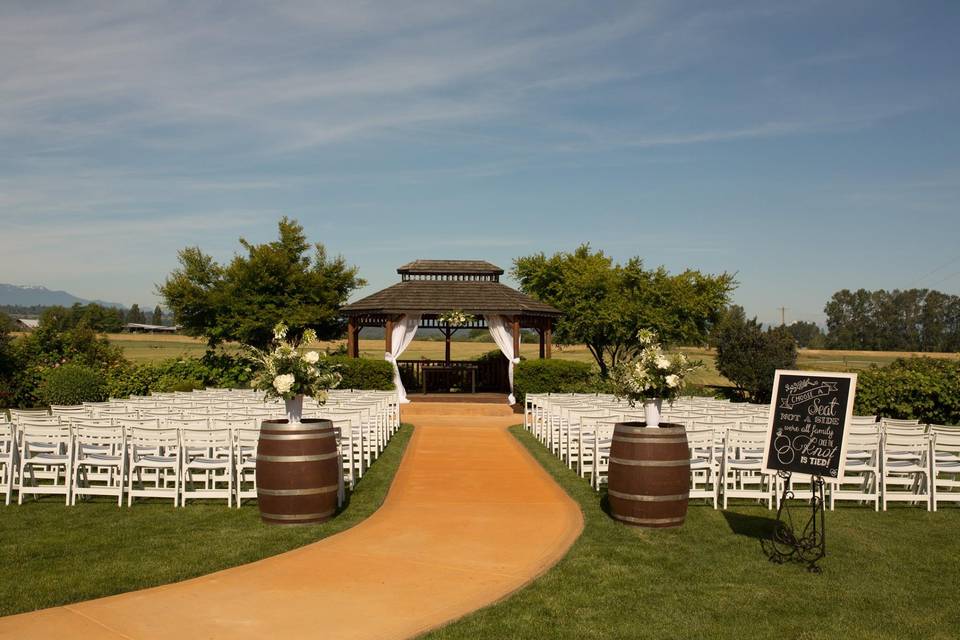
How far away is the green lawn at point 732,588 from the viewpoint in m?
5.67

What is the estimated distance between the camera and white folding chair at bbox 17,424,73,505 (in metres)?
9.81

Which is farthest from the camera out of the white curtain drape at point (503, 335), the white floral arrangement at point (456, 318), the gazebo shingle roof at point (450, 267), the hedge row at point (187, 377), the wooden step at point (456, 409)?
the gazebo shingle roof at point (450, 267)

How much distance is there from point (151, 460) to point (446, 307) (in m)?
17.9

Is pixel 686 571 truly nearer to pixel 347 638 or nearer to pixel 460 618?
pixel 460 618

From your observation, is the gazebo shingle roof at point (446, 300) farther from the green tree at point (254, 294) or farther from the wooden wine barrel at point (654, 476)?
the wooden wine barrel at point (654, 476)

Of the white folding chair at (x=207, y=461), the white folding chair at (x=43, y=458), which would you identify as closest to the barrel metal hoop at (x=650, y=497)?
the white folding chair at (x=207, y=461)

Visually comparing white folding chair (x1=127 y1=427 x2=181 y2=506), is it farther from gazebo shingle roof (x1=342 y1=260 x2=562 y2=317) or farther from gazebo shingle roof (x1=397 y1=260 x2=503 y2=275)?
gazebo shingle roof (x1=397 y1=260 x2=503 y2=275)

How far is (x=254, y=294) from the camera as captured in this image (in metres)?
32.7

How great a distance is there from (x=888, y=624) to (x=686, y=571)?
172 cm

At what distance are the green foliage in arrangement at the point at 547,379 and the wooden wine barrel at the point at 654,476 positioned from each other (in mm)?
16988

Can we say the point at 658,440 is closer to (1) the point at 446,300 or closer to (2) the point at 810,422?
(2) the point at 810,422

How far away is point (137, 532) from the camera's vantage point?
841 centimetres

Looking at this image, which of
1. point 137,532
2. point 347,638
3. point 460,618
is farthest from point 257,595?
point 137,532

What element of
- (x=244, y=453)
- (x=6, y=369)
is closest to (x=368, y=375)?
(x=6, y=369)
